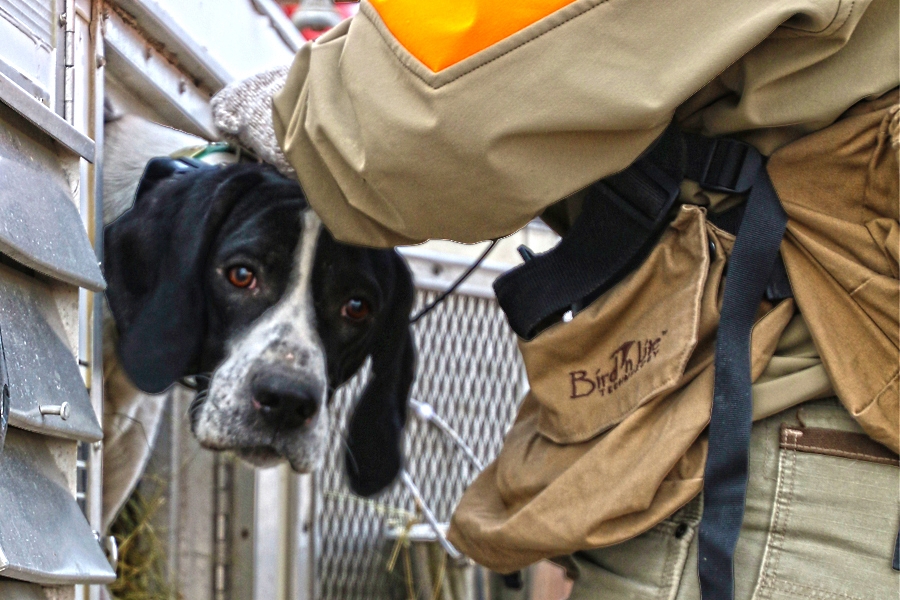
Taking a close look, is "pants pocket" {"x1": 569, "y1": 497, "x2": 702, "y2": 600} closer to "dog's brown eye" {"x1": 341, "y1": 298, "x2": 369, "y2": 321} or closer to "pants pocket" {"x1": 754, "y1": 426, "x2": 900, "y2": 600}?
"pants pocket" {"x1": 754, "y1": 426, "x2": 900, "y2": 600}

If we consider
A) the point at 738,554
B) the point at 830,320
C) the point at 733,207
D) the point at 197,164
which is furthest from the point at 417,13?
the point at 197,164

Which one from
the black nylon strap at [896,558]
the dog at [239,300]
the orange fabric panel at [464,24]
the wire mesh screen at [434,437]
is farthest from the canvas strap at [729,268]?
the wire mesh screen at [434,437]

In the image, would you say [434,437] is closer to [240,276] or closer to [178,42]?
[240,276]

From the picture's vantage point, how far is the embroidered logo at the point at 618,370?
134 centimetres

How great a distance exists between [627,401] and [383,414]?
1.16 meters

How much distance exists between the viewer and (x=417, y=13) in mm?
1199

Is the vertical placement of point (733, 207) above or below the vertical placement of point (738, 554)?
above

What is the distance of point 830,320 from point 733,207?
0.63ft

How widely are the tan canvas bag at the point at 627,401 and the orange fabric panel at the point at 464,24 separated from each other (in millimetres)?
335

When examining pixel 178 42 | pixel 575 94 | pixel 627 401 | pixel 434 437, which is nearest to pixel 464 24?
pixel 575 94

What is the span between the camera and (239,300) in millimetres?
2125

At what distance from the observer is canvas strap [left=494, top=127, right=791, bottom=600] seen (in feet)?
4.01

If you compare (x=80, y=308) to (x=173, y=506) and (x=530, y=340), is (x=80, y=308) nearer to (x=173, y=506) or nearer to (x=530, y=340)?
(x=530, y=340)

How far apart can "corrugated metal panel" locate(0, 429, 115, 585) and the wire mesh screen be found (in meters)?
1.36
